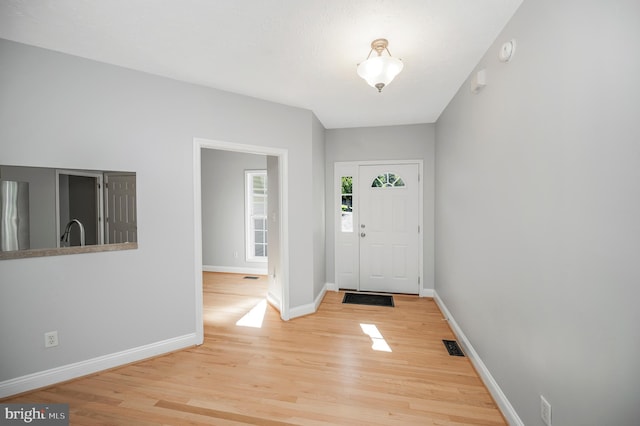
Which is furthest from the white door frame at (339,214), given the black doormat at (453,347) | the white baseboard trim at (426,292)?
the black doormat at (453,347)

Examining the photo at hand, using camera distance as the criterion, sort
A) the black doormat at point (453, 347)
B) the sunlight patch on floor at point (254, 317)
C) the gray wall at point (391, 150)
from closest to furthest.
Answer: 1. the black doormat at point (453, 347)
2. the sunlight patch on floor at point (254, 317)
3. the gray wall at point (391, 150)

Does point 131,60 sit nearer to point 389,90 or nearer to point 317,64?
point 317,64

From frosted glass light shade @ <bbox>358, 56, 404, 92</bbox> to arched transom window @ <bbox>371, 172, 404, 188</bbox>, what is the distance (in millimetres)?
2472

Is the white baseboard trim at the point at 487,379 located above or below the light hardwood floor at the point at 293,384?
above

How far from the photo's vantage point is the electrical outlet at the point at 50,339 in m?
2.17

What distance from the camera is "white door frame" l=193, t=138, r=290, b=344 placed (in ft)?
9.29

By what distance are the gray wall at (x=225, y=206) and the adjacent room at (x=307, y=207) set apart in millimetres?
2038

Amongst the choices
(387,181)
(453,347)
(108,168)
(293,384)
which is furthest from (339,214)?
(108,168)

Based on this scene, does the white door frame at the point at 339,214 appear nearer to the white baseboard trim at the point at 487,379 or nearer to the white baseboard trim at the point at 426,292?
the white baseboard trim at the point at 426,292

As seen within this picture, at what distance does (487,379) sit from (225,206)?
195 inches

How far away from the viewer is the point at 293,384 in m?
2.22

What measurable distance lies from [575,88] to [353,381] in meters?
2.34

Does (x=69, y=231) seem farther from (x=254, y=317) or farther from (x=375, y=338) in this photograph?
(x=375, y=338)

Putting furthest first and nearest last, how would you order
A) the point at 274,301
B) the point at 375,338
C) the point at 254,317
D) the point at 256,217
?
1. the point at 256,217
2. the point at 274,301
3. the point at 254,317
4. the point at 375,338
